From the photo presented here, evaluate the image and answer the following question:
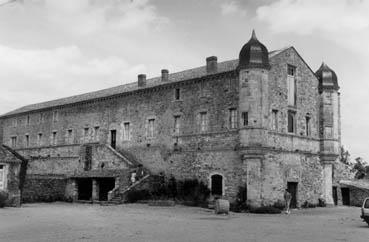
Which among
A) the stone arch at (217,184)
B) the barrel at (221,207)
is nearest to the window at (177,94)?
the stone arch at (217,184)

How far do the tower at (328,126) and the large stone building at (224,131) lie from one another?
8cm

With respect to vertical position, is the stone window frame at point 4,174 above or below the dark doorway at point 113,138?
below

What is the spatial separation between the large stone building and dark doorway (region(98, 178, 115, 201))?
90mm

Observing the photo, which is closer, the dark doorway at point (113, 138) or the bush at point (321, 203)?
the bush at point (321, 203)

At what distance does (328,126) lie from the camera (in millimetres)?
36906

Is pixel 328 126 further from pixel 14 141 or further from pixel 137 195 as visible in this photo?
pixel 14 141

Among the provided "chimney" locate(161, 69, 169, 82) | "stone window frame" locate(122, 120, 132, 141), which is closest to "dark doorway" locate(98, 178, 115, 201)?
"stone window frame" locate(122, 120, 132, 141)

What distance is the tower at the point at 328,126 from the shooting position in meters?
36.7

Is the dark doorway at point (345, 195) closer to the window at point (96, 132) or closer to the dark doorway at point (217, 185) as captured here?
the dark doorway at point (217, 185)

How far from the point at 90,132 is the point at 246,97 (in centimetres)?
1826

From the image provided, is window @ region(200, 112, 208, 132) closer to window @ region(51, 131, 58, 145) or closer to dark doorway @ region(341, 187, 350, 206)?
dark doorway @ region(341, 187, 350, 206)

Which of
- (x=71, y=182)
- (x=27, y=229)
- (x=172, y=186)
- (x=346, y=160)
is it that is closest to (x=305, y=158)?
(x=172, y=186)

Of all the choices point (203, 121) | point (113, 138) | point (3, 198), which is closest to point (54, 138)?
point (113, 138)

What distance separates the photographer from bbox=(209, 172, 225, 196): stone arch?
32.9 metres
